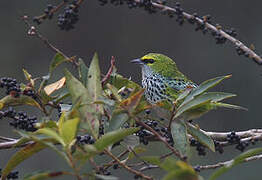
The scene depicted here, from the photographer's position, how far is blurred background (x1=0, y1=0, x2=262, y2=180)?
9.06 m

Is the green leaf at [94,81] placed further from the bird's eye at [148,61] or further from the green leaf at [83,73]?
the bird's eye at [148,61]

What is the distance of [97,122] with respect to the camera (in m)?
2.09

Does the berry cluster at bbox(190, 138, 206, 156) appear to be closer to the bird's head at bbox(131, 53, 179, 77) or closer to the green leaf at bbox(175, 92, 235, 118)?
→ the green leaf at bbox(175, 92, 235, 118)

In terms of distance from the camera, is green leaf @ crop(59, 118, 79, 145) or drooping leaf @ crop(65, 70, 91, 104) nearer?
green leaf @ crop(59, 118, 79, 145)

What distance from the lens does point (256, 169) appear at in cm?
694

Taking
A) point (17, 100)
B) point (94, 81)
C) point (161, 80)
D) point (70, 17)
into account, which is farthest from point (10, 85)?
point (161, 80)

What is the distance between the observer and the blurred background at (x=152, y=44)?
9062 millimetres

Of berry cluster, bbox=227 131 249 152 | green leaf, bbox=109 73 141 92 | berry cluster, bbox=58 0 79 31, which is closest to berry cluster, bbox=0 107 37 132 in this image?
green leaf, bbox=109 73 141 92

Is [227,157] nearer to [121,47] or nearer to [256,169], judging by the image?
[256,169]

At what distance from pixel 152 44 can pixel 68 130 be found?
9.41 meters

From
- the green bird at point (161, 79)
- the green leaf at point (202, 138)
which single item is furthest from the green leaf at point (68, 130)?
the green bird at point (161, 79)

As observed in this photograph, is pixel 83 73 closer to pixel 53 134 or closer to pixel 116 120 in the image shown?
pixel 116 120

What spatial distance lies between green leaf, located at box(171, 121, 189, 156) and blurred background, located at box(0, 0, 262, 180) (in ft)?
20.7

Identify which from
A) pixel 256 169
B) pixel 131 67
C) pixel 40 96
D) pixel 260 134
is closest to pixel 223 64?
pixel 131 67
